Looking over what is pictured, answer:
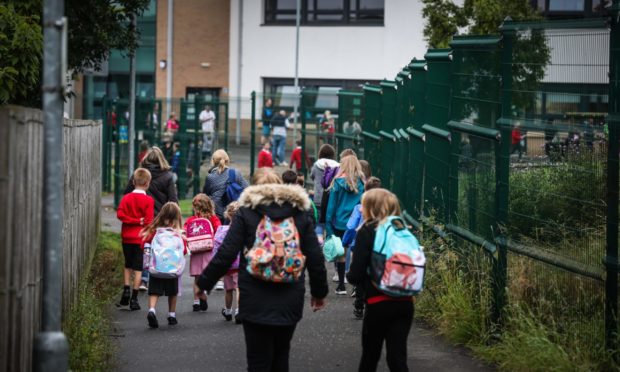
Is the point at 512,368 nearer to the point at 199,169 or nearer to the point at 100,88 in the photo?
the point at 199,169

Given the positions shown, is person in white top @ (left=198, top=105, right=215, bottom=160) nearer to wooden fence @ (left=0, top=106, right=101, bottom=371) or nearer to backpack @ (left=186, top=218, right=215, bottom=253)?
backpack @ (left=186, top=218, right=215, bottom=253)

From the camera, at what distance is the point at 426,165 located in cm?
1196

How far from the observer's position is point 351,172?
42.3 ft

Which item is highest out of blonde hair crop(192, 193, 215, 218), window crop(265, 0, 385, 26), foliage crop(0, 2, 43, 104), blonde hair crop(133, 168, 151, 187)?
window crop(265, 0, 385, 26)

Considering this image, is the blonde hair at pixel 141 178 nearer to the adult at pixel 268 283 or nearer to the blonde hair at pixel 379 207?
the adult at pixel 268 283

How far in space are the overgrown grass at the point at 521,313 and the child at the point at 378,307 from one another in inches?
40.1

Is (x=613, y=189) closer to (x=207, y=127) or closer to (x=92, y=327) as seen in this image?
(x=92, y=327)

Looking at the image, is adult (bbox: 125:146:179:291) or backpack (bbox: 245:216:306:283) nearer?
backpack (bbox: 245:216:306:283)

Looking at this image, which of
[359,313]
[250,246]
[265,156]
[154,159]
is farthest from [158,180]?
[265,156]

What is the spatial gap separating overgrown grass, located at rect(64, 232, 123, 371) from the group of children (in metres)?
0.46

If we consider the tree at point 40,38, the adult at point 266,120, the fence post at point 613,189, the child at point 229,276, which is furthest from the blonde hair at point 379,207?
the adult at point 266,120

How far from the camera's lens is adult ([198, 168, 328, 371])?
23.0 ft

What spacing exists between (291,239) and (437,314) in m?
3.63

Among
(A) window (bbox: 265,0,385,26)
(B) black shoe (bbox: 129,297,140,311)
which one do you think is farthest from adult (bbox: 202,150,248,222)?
(A) window (bbox: 265,0,385,26)
